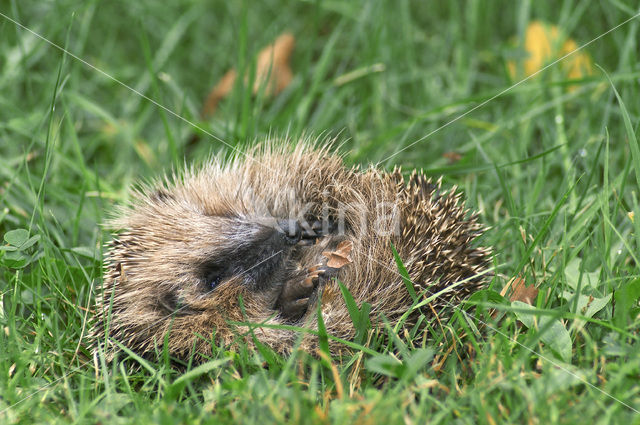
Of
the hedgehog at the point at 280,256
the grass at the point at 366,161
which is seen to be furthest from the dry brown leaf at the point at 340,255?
the grass at the point at 366,161

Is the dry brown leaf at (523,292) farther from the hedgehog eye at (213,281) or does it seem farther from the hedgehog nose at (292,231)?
the hedgehog eye at (213,281)

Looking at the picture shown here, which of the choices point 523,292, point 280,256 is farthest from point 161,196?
point 523,292

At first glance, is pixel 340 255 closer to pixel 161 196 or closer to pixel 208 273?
pixel 208 273

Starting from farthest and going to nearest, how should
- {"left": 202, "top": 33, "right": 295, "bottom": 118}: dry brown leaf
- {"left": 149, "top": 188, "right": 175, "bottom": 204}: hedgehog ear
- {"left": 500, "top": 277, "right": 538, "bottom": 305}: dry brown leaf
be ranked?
{"left": 202, "top": 33, "right": 295, "bottom": 118}: dry brown leaf → {"left": 149, "top": 188, "right": 175, "bottom": 204}: hedgehog ear → {"left": 500, "top": 277, "right": 538, "bottom": 305}: dry brown leaf

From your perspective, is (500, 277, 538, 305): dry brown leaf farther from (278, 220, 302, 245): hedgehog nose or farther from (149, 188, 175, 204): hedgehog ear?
(149, 188, 175, 204): hedgehog ear

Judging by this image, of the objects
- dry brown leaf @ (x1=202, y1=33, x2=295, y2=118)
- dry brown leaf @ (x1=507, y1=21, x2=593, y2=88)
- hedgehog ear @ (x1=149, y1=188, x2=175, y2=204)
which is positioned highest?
dry brown leaf @ (x1=202, y1=33, x2=295, y2=118)

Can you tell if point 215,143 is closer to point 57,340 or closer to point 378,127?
point 378,127

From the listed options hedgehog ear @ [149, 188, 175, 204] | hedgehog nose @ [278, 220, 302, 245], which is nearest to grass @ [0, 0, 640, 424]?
hedgehog ear @ [149, 188, 175, 204]
